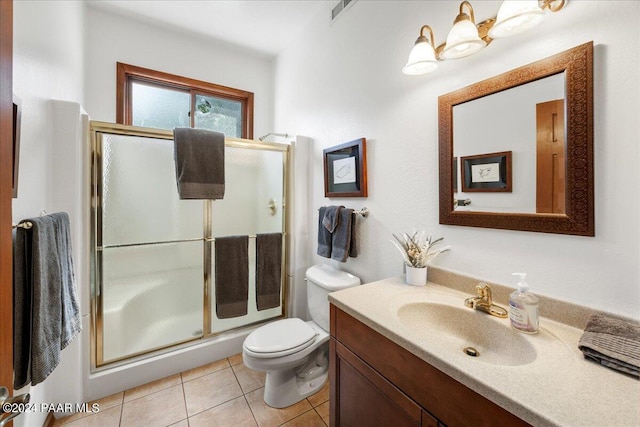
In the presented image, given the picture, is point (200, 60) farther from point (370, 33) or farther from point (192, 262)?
point (192, 262)

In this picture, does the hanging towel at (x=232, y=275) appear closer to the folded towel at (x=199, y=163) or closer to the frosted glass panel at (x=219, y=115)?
the folded towel at (x=199, y=163)

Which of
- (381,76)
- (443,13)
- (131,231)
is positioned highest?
(443,13)

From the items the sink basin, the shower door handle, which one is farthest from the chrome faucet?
the shower door handle

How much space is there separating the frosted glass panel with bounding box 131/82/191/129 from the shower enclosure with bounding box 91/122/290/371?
2.42 feet

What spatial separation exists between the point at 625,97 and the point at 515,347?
0.82 m

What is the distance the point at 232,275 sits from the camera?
1.94 m

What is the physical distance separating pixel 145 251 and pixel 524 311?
2170 mm

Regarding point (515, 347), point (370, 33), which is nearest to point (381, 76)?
point (370, 33)

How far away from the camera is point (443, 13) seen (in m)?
1.19

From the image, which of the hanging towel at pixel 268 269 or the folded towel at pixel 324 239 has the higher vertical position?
the folded towel at pixel 324 239

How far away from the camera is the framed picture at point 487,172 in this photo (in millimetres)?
1017

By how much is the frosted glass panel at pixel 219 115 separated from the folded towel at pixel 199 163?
0.90 m

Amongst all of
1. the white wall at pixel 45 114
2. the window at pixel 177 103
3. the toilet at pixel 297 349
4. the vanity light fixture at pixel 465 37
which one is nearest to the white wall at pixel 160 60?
the window at pixel 177 103

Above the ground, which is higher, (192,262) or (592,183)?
(592,183)
